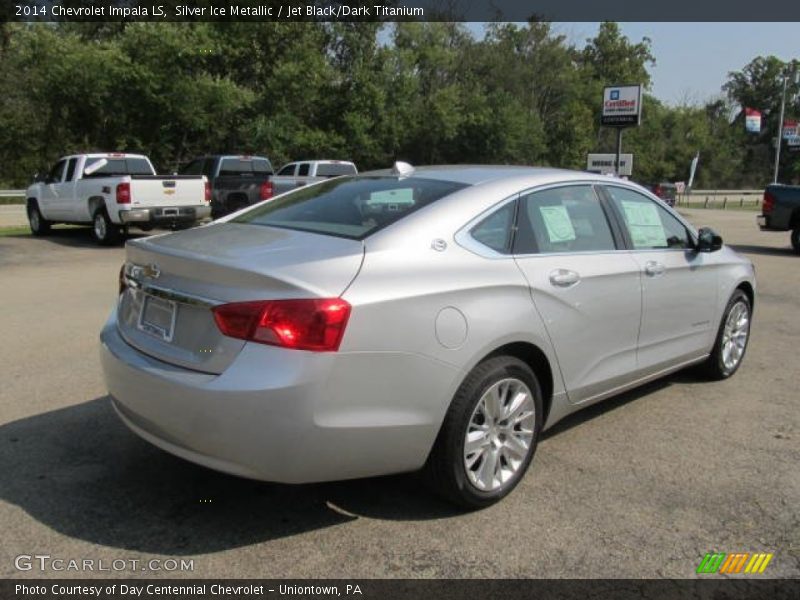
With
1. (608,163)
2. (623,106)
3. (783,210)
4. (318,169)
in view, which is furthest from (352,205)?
(608,163)

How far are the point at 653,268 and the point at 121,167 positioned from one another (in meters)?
14.4

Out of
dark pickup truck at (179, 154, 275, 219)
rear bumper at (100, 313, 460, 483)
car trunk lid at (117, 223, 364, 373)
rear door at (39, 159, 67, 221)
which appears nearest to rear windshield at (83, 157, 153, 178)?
rear door at (39, 159, 67, 221)

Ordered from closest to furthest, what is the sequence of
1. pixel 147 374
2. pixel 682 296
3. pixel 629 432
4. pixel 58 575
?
pixel 58 575 < pixel 147 374 < pixel 629 432 < pixel 682 296

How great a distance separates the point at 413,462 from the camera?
10.6 feet

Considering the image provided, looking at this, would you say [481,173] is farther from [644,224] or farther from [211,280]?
[211,280]

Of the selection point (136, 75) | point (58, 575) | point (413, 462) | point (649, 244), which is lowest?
point (58, 575)

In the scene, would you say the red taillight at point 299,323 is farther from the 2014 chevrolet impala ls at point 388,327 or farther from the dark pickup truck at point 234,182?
the dark pickup truck at point 234,182

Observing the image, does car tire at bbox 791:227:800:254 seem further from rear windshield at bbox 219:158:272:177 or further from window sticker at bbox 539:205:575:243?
window sticker at bbox 539:205:575:243

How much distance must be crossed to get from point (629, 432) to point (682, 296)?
102 centimetres

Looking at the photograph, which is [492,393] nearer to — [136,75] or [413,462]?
[413,462]

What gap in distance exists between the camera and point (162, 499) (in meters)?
3.56

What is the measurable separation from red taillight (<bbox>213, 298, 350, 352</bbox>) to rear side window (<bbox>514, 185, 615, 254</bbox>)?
4.11ft

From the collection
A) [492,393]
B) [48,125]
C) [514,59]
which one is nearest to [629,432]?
[492,393]

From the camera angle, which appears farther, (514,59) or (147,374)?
(514,59)
